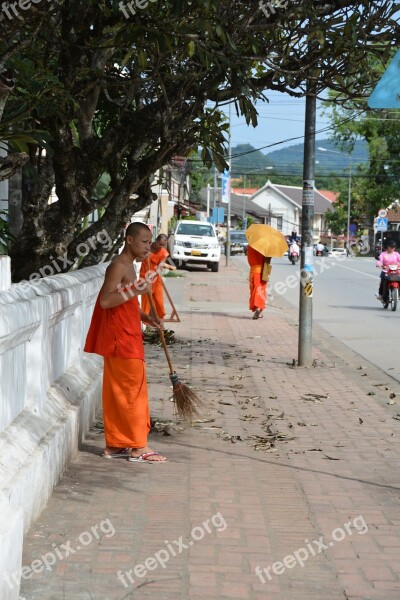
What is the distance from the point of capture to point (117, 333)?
7.02 meters

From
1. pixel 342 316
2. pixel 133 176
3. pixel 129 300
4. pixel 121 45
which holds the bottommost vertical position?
pixel 342 316

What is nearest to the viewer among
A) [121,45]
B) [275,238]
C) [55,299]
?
[55,299]

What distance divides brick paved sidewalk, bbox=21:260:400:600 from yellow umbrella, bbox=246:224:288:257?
23.8 feet

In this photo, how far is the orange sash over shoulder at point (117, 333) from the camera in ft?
23.0

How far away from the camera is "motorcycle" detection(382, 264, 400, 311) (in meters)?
20.9

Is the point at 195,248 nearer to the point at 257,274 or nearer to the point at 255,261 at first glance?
the point at 255,261

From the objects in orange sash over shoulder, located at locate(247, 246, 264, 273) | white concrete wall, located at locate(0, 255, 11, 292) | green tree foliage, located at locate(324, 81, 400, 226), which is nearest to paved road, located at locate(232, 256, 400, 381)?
orange sash over shoulder, located at locate(247, 246, 264, 273)

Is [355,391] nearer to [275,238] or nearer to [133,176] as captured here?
[133,176]

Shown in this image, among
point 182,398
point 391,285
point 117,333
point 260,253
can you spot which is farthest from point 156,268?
point 117,333

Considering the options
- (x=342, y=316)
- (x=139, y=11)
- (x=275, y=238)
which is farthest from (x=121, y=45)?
(x=342, y=316)

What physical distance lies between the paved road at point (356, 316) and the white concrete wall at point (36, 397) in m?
5.16

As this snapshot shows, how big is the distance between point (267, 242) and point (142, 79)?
8.68 m

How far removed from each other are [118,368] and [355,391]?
438cm

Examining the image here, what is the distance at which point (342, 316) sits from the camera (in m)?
20.3
